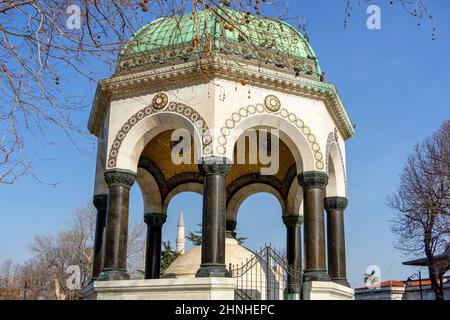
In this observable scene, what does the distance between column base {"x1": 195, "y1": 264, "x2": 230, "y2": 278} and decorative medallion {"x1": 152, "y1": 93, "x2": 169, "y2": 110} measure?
11.9 feet

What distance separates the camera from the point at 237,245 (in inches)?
556

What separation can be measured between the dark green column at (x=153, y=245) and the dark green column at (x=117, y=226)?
3.53 meters

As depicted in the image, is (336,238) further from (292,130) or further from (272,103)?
(272,103)

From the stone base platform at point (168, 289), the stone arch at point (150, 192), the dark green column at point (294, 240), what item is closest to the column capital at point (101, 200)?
the stone arch at point (150, 192)

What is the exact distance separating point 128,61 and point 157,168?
13.9 ft

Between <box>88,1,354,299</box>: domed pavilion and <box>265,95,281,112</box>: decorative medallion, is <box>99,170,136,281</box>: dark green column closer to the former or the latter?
<box>88,1,354,299</box>: domed pavilion

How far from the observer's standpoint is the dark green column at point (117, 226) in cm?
1127

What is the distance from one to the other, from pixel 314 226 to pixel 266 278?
1.50 m

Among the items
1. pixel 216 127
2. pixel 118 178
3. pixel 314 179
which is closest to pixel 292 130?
pixel 314 179

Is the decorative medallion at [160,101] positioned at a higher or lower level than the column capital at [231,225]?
higher

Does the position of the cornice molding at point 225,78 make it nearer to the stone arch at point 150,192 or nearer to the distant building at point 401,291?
the stone arch at point 150,192

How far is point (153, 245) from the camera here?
15234mm
